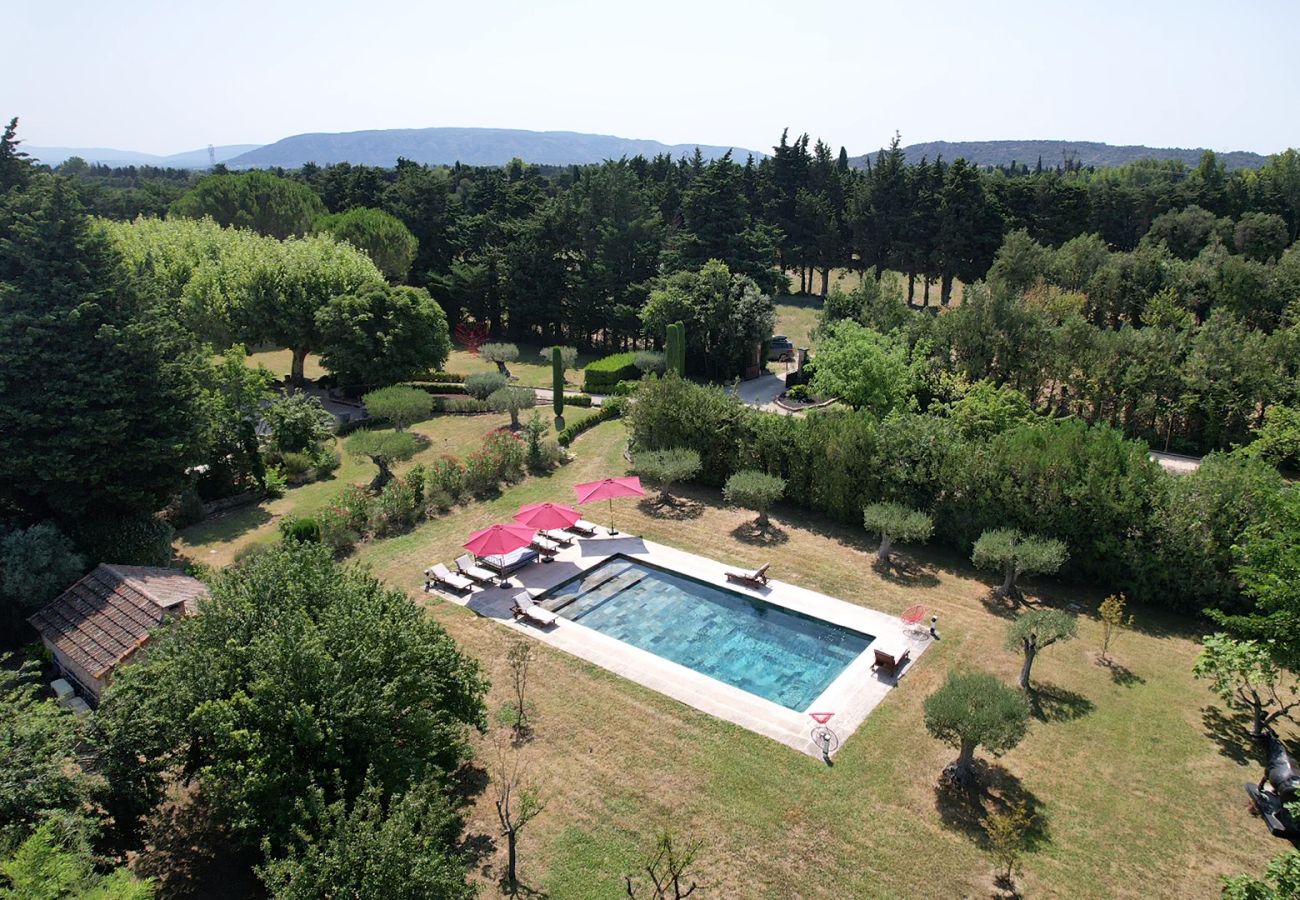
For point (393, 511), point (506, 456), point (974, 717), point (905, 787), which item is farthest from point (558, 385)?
point (974, 717)

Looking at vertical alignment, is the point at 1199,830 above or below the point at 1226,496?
below

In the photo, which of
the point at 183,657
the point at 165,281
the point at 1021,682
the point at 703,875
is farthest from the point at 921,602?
the point at 165,281

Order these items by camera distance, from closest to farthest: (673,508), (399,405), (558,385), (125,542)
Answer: (125,542), (673,508), (399,405), (558,385)

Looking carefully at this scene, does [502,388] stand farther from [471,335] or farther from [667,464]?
[471,335]

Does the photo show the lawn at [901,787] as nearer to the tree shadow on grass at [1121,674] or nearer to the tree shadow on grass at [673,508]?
the tree shadow on grass at [1121,674]

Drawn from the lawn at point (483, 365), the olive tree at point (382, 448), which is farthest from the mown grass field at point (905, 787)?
the lawn at point (483, 365)

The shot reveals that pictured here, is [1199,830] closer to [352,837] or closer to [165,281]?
[352,837]

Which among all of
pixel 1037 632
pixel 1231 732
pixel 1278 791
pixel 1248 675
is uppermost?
pixel 1037 632

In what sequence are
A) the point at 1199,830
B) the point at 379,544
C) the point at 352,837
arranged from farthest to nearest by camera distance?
the point at 379,544 < the point at 1199,830 < the point at 352,837
